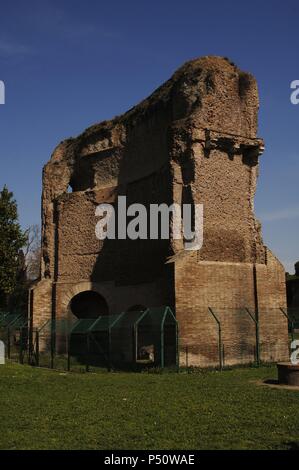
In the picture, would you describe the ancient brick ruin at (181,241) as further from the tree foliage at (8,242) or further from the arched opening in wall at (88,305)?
the tree foliage at (8,242)

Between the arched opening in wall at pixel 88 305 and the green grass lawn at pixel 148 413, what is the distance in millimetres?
9414

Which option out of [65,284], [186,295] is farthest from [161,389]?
[65,284]

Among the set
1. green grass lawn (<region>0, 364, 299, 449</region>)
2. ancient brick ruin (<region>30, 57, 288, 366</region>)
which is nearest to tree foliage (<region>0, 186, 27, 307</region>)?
ancient brick ruin (<region>30, 57, 288, 366</region>)

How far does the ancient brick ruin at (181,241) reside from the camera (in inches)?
667

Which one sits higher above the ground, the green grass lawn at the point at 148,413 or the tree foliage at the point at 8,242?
the tree foliage at the point at 8,242

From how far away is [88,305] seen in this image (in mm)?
23219

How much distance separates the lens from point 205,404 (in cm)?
922

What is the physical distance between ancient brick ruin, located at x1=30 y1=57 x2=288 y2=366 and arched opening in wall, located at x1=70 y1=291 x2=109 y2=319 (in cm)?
5

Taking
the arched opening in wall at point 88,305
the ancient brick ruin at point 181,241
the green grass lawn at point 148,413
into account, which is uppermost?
the ancient brick ruin at point 181,241

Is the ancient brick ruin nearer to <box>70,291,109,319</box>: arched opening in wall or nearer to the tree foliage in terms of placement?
<box>70,291,109,319</box>: arched opening in wall

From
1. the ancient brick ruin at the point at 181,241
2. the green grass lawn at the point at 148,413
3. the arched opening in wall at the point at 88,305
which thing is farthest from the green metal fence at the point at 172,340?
the green grass lawn at the point at 148,413

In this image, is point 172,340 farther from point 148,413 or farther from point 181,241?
point 148,413

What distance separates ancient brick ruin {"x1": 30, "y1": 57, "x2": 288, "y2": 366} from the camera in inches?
667

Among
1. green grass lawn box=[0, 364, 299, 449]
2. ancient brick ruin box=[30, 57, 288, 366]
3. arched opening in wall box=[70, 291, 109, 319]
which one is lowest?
green grass lawn box=[0, 364, 299, 449]
